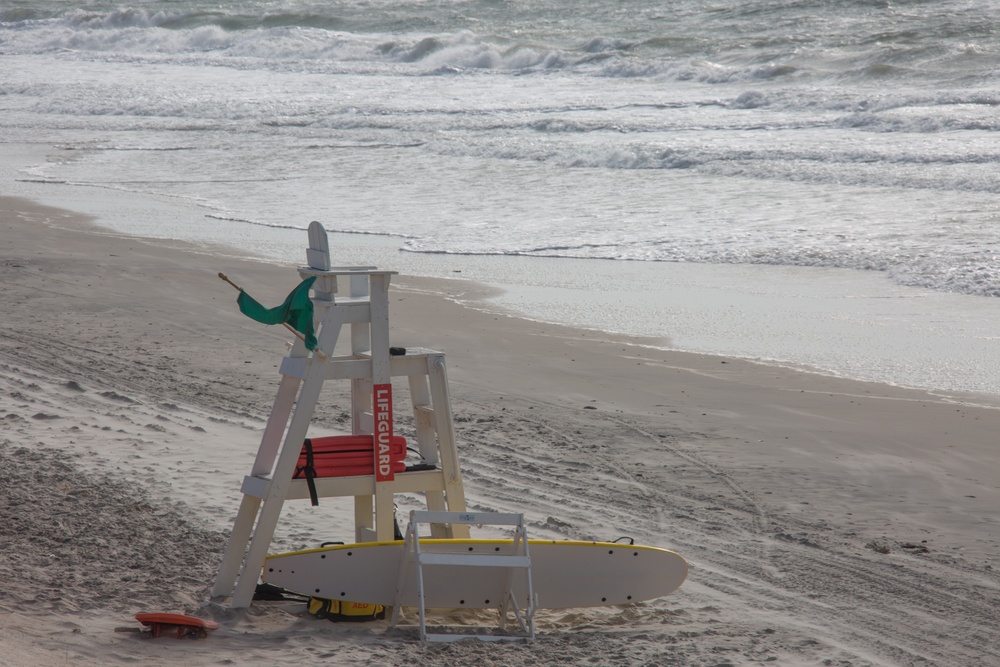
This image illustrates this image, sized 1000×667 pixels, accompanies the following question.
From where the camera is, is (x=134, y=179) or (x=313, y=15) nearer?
(x=134, y=179)

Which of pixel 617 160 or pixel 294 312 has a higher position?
pixel 617 160

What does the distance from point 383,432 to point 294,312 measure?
56 cm

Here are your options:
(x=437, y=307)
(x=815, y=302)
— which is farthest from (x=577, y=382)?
(x=815, y=302)

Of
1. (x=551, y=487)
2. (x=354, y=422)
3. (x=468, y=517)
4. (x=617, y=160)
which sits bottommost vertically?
(x=551, y=487)

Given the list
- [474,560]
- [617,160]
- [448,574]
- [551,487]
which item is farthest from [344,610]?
[617,160]

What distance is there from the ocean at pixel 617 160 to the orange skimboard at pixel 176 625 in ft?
17.2

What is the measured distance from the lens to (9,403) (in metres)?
6.54

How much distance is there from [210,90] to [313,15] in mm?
13558

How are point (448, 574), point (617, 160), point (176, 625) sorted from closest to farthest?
point (176, 625), point (448, 574), point (617, 160)

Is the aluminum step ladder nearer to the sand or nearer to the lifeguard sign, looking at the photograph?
the sand

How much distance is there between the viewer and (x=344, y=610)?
162 inches

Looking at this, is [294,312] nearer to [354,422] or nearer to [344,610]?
[354,422]

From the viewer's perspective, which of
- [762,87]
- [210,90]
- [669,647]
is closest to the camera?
[669,647]

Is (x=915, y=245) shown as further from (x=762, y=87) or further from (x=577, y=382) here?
(x=762, y=87)
